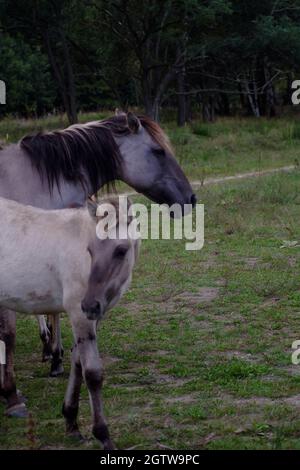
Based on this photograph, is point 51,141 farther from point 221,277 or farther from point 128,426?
point 221,277

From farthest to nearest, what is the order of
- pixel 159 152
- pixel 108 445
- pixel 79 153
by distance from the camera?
pixel 159 152 → pixel 79 153 → pixel 108 445

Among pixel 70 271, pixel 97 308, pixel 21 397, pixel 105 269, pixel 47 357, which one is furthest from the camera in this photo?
pixel 47 357

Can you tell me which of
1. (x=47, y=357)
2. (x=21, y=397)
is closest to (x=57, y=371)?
(x=47, y=357)

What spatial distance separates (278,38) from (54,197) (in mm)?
21173

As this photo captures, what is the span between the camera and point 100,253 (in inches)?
168

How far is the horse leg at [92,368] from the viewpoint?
174 inches

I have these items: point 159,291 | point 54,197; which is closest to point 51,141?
point 54,197

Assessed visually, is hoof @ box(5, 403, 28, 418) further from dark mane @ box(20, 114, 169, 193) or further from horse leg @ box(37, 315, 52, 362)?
dark mane @ box(20, 114, 169, 193)

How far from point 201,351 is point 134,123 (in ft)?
6.17

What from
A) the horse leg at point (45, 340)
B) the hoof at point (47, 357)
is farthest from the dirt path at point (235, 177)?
the hoof at point (47, 357)

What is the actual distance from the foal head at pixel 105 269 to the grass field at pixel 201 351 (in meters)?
0.74

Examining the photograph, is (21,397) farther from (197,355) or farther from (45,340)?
(197,355)

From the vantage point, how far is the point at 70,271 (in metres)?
4.53

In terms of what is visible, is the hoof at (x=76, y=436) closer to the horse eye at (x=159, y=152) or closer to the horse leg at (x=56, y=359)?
the horse leg at (x=56, y=359)
